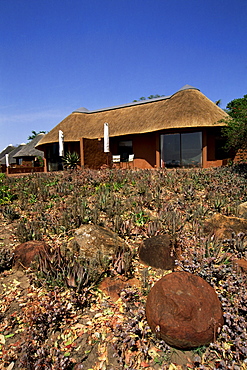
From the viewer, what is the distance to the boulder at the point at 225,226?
14.6ft

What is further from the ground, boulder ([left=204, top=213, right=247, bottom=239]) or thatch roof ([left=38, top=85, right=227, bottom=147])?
thatch roof ([left=38, top=85, right=227, bottom=147])

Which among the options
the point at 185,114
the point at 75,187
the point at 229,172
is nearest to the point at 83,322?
the point at 75,187

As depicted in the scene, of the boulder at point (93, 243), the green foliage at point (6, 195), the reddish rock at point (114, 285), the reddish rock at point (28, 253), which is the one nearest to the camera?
the reddish rock at point (114, 285)

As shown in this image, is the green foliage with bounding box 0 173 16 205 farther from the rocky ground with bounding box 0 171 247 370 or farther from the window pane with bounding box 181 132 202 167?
the window pane with bounding box 181 132 202 167

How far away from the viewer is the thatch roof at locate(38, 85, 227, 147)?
13.7m

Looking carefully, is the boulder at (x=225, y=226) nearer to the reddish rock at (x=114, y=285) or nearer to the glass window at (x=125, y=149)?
the reddish rock at (x=114, y=285)

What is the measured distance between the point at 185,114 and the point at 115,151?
5.59m

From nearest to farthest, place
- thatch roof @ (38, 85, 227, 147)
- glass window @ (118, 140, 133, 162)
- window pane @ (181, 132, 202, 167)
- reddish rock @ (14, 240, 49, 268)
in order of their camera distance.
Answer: reddish rock @ (14, 240, 49, 268) < thatch roof @ (38, 85, 227, 147) < window pane @ (181, 132, 202, 167) < glass window @ (118, 140, 133, 162)

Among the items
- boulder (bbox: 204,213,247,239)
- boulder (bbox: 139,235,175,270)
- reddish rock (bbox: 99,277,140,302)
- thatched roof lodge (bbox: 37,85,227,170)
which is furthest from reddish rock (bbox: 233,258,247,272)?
thatched roof lodge (bbox: 37,85,227,170)

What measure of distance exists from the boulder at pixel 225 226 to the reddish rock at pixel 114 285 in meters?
1.80

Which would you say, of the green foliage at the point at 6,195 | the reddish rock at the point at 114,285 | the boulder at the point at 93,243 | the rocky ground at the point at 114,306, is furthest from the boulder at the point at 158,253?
the green foliage at the point at 6,195

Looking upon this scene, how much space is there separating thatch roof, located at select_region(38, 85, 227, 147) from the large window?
1.05 metres

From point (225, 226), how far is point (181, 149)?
10476 mm

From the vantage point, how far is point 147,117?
1583 centimetres
